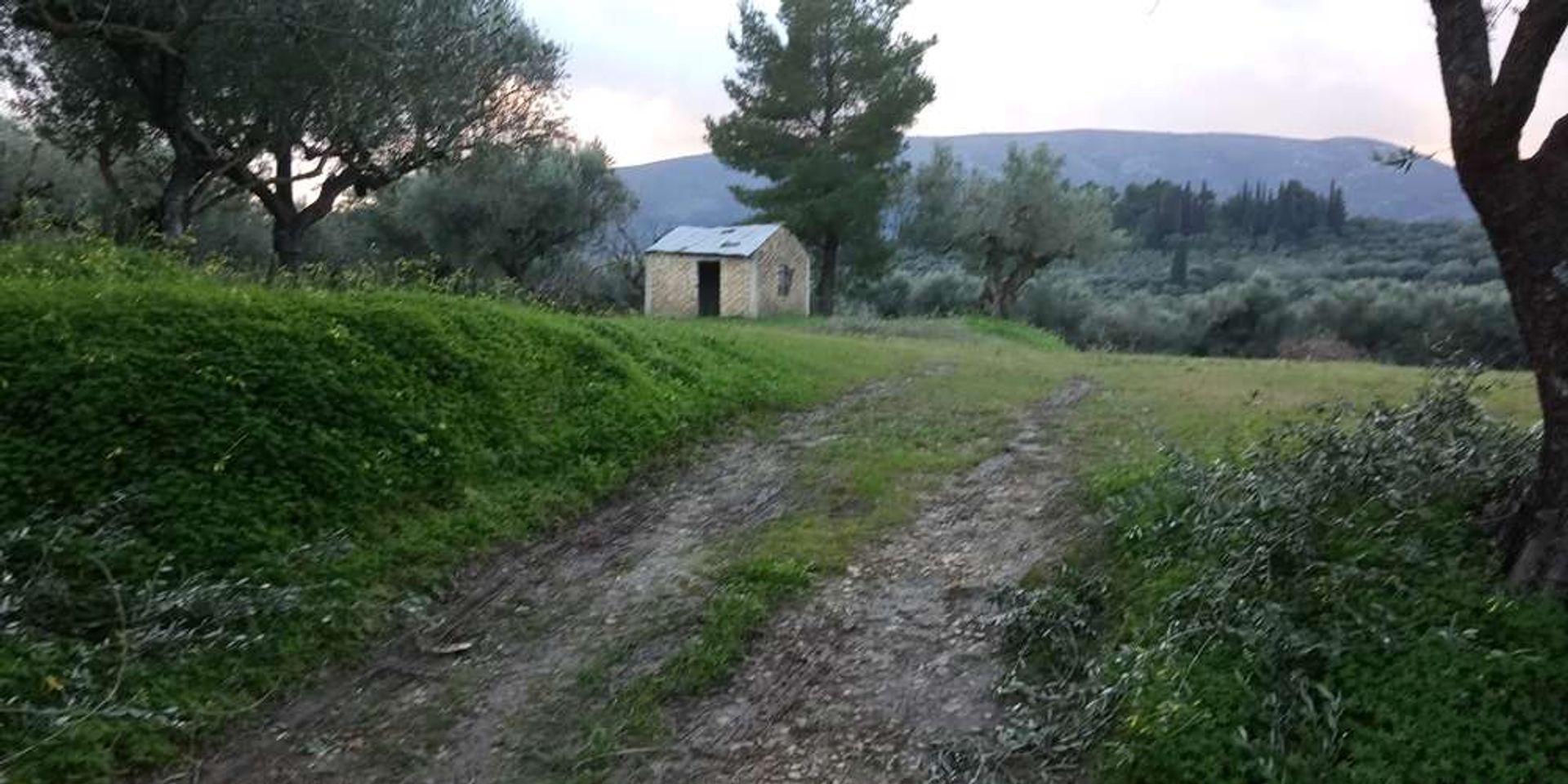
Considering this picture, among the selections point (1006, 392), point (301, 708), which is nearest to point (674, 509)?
point (301, 708)

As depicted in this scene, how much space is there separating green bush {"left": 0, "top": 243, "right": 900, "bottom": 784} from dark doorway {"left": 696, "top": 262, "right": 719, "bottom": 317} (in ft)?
79.0

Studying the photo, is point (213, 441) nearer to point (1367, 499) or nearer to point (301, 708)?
point (301, 708)

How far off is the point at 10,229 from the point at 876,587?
944 centimetres

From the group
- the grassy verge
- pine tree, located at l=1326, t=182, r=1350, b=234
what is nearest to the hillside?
pine tree, located at l=1326, t=182, r=1350, b=234

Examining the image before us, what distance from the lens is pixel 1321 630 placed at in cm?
405

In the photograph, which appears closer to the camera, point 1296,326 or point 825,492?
point 825,492

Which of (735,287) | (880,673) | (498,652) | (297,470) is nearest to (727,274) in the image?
(735,287)

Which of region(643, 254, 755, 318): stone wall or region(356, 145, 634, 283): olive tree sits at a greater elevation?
region(356, 145, 634, 283): olive tree

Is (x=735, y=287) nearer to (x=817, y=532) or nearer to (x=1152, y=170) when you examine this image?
(x=817, y=532)

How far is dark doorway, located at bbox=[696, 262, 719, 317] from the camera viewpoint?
33.1 metres

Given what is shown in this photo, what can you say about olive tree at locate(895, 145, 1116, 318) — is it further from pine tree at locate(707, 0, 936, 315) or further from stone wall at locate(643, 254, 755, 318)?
A: stone wall at locate(643, 254, 755, 318)

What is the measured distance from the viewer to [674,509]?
7188 millimetres

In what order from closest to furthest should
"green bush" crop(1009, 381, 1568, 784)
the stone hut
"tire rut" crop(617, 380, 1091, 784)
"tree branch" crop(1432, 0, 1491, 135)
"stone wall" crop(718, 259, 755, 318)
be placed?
"green bush" crop(1009, 381, 1568, 784) → "tire rut" crop(617, 380, 1091, 784) → "tree branch" crop(1432, 0, 1491, 135) → "stone wall" crop(718, 259, 755, 318) → the stone hut

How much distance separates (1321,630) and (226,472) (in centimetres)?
530
